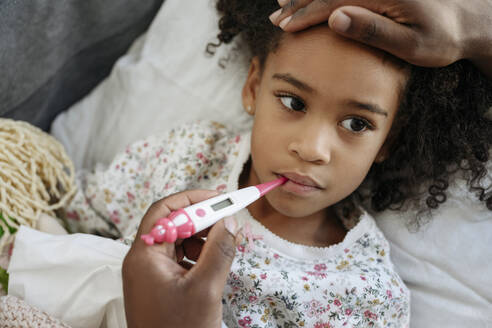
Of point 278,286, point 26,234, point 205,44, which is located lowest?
point 278,286

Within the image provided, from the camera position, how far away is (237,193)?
2.48 feet

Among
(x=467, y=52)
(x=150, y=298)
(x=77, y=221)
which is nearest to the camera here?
(x=150, y=298)

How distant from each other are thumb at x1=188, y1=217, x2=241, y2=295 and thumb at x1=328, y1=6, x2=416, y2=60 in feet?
1.35

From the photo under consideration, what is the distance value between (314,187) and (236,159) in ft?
0.89

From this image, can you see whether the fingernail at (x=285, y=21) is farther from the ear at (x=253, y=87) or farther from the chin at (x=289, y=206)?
the chin at (x=289, y=206)

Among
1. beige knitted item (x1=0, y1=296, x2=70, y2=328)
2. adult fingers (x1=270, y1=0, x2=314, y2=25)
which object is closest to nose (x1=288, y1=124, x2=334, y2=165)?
adult fingers (x1=270, y1=0, x2=314, y2=25)

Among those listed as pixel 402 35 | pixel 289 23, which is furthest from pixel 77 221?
pixel 402 35

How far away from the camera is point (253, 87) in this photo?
1.06m

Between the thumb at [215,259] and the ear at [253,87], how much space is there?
0.46 meters

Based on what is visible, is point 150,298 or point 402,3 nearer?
point 150,298

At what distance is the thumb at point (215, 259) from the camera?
2.09ft

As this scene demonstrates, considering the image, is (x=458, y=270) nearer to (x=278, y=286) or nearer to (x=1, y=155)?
(x=278, y=286)

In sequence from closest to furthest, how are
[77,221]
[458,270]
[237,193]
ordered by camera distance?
[237,193] → [458,270] → [77,221]

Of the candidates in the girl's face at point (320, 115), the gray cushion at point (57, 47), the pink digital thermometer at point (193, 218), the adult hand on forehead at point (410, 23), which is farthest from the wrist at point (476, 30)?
the gray cushion at point (57, 47)
